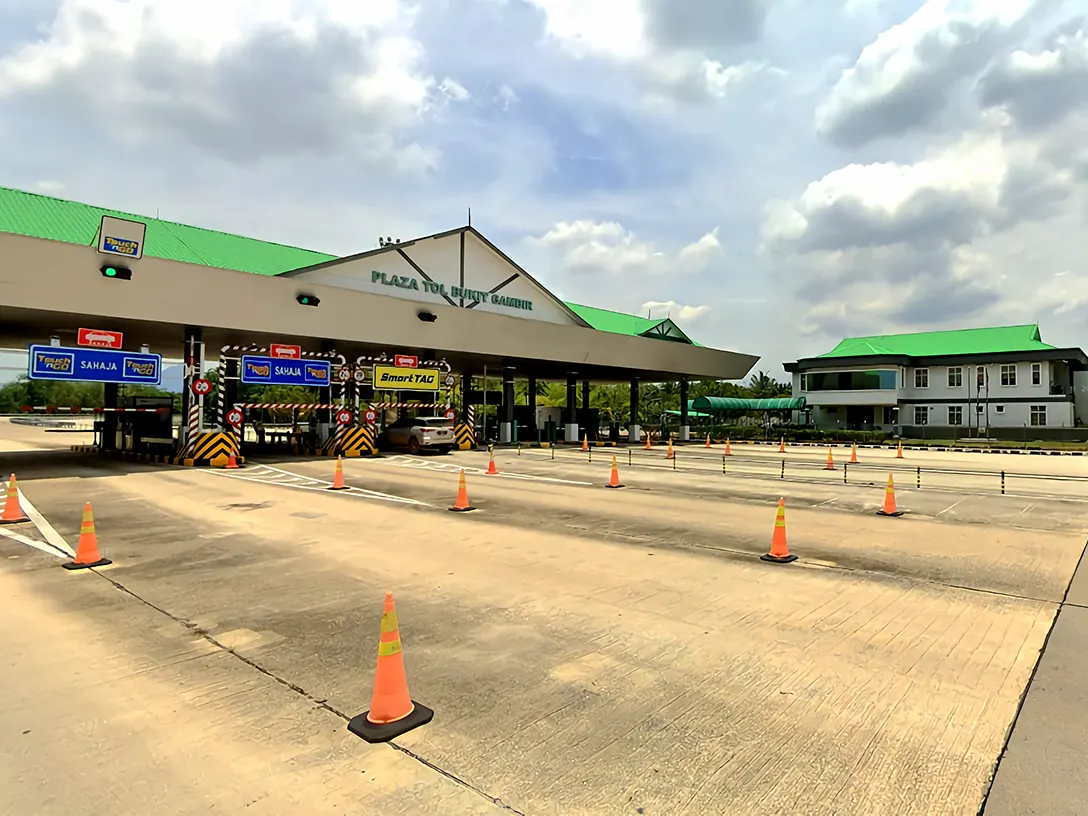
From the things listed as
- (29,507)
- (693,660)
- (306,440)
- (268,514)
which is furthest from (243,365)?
(693,660)

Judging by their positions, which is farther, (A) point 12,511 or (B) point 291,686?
(A) point 12,511

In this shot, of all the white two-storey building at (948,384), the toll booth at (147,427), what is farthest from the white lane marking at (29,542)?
the white two-storey building at (948,384)

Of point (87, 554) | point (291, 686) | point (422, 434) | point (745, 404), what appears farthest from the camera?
point (745, 404)

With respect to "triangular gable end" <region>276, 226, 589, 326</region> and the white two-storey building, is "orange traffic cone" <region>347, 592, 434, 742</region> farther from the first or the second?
the white two-storey building

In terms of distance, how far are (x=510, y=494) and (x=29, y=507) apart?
32.5 feet

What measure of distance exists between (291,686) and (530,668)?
5.68ft

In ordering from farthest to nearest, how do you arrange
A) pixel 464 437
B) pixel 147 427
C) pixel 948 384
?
pixel 948 384, pixel 464 437, pixel 147 427

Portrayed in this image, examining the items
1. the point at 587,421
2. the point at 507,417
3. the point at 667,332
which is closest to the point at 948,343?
the point at 667,332

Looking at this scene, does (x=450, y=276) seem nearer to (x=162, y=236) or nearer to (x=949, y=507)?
(x=162, y=236)

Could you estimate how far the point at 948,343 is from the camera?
5941 centimetres

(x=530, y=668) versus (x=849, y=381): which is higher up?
(x=849, y=381)

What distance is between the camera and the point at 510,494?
1597 cm

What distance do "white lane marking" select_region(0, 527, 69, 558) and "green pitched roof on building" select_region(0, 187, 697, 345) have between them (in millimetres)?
13934

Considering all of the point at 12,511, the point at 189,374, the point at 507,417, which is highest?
the point at 189,374
